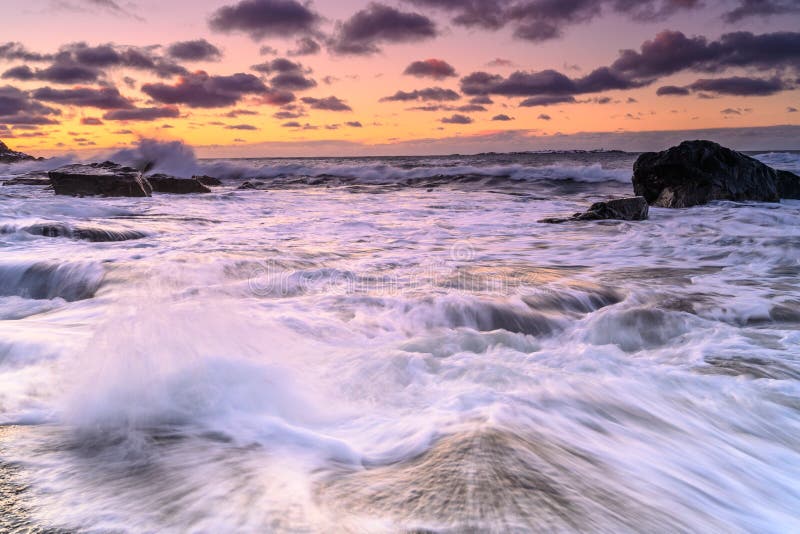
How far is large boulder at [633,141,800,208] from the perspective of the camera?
40.3 feet

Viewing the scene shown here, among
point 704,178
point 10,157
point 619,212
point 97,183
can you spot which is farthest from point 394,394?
point 10,157

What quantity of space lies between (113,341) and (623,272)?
545cm

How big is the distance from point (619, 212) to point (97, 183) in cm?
1421

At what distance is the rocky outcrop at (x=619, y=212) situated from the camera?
10.6 m

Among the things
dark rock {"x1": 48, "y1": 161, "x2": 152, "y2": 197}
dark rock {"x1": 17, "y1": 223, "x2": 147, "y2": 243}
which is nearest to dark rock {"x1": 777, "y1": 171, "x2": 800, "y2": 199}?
dark rock {"x1": 17, "y1": 223, "x2": 147, "y2": 243}

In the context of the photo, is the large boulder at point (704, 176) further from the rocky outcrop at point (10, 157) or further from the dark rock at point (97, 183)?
the rocky outcrop at point (10, 157)

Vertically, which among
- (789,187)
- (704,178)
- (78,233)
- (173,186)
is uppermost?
(173,186)

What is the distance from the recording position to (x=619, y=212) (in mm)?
10664

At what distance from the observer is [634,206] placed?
419 inches

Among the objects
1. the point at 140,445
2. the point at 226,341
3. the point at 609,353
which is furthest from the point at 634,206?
the point at 140,445

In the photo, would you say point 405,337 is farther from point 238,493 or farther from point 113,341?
point 238,493

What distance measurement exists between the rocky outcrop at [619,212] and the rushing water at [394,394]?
4122 mm

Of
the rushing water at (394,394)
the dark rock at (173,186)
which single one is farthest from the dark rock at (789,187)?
the dark rock at (173,186)

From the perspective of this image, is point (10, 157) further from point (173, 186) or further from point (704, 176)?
point (704, 176)
